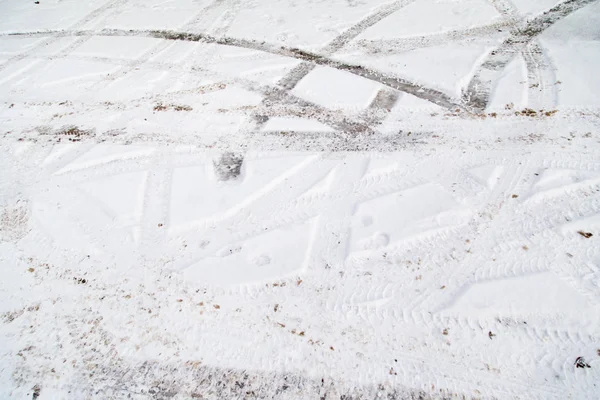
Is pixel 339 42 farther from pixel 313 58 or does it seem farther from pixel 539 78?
pixel 539 78

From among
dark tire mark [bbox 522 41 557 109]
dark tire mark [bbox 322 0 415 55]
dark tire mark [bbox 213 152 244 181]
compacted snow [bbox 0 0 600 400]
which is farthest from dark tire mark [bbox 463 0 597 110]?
dark tire mark [bbox 213 152 244 181]

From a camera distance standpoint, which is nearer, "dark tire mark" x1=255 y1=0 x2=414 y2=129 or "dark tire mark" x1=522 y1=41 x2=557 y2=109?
"dark tire mark" x1=522 y1=41 x2=557 y2=109

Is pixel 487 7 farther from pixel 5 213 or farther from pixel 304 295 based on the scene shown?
pixel 5 213

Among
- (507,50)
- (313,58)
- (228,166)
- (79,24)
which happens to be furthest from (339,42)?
(79,24)

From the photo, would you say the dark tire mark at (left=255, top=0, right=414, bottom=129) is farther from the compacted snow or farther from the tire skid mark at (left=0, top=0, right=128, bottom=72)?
the tire skid mark at (left=0, top=0, right=128, bottom=72)

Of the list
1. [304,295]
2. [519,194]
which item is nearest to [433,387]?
[304,295]

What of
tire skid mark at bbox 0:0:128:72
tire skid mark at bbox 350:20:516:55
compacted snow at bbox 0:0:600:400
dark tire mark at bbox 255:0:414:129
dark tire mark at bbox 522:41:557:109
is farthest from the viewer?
tire skid mark at bbox 0:0:128:72
